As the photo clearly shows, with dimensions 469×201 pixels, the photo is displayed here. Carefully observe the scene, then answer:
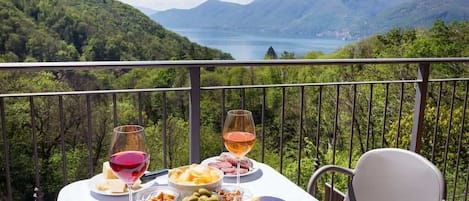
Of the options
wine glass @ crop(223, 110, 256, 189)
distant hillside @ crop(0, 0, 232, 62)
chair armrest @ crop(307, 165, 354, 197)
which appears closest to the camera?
wine glass @ crop(223, 110, 256, 189)

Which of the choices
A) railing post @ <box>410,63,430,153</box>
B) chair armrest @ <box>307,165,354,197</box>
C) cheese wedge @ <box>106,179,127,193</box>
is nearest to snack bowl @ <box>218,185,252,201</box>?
cheese wedge @ <box>106,179,127,193</box>

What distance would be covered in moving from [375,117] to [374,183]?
14.8 meters

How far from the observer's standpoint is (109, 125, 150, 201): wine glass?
0.94 metres

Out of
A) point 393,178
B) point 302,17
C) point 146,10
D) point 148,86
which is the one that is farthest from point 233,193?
point 146,10

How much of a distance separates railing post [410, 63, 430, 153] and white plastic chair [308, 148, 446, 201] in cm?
134

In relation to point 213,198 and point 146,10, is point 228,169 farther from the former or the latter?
point 146,10

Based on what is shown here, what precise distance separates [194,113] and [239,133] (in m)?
1.13

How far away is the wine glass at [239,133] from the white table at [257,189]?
0.08 meters

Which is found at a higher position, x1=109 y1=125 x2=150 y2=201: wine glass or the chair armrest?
x1=109 y1=125 x2=150 y2=201: wine glass

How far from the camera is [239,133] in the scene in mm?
1165

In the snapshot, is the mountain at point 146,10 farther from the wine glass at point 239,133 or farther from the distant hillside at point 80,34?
the wine glass at point 239,133

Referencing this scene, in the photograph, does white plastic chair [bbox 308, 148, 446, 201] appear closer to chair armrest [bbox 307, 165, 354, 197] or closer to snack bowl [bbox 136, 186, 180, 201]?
chair armrest [bbox 307, 165, 354, 197]

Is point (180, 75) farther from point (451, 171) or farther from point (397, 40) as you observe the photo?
point (451, 171)

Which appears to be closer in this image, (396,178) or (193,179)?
(193,179)
